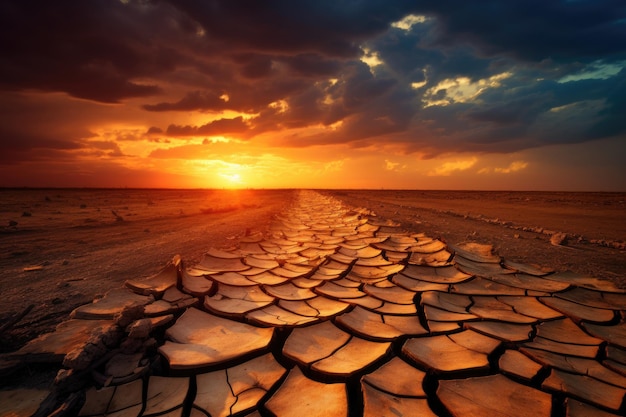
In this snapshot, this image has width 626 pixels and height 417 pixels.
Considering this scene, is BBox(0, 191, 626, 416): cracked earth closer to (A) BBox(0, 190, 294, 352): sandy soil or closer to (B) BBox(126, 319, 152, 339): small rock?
(B) BBox(126, 319, 152, 339): small rock

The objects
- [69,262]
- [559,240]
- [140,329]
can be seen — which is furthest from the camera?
[559,240]

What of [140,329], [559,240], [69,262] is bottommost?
[69,262]

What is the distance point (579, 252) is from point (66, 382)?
15.8 ft

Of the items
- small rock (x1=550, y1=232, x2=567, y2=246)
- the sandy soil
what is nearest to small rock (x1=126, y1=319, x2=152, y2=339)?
the sandy soil

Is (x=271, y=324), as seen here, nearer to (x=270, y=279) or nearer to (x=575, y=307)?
(x=270, y=279)

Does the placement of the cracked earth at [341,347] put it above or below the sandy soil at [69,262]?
above

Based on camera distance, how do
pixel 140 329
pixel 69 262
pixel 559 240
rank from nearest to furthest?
1. pixel 140 329
2. pixel 69 262
3. pixel 559 240

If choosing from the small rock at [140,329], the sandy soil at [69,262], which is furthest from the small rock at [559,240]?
the small rock at [140,329]

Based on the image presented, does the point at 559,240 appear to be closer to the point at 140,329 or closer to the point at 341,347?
the point at 341,347

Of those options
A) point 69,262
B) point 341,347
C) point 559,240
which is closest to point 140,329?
point 341,347

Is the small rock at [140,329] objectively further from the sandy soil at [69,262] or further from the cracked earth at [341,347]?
the sandy soil at [69,262]

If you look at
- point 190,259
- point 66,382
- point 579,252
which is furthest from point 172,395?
point 579,252

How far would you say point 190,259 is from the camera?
3264mm

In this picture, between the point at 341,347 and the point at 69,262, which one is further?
the point at 69,262
